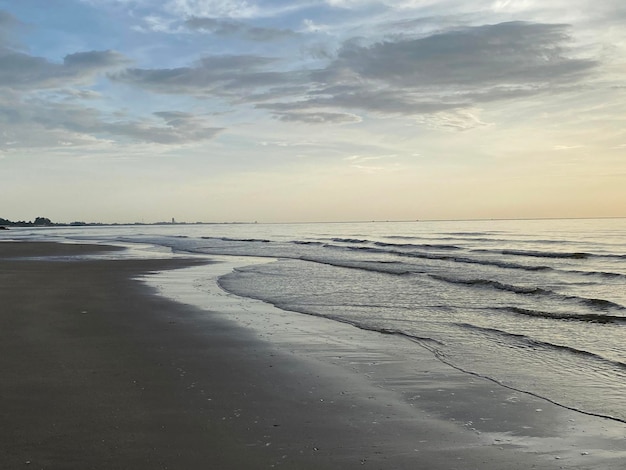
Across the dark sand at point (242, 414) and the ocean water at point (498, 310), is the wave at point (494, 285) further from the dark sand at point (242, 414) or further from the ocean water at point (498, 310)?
the dark sand at point (242, 414)

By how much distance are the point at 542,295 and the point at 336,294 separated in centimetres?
638

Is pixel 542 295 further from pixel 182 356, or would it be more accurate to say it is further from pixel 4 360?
pixel 4 360

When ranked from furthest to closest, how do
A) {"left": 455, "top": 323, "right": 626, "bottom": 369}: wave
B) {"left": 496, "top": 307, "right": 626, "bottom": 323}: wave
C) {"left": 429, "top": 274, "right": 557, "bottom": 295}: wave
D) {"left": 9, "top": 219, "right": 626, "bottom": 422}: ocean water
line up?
1. {"left": 429, "top": 274, "right": 557, "bottom": 295}: wave
2. {"left": 496, "top": 307, "right": 626, "bottom": 323}: wave
3. {"left": 455, "top": 323, "right": 626, "bottom": 369}: wave
4. {"left": 9, "top": 219, "right": 626, "bottom": 422}: ocean water

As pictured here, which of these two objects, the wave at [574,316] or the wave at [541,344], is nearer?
the wave at [541,344]

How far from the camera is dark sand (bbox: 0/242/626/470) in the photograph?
176 inches

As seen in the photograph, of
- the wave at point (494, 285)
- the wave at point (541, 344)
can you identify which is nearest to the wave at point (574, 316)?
the wave at point (541, 344)

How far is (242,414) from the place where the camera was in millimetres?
5523

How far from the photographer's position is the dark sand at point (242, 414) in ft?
14.7

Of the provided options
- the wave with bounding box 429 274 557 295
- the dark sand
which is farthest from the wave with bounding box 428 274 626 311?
the dark sand

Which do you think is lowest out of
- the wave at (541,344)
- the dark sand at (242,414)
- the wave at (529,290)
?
the wave at (529,290)

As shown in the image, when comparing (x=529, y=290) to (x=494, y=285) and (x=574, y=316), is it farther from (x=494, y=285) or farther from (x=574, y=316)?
(x=574, y=316)

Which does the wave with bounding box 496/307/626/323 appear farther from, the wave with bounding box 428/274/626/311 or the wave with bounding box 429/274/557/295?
the wave with bounding box 429/274/557/295

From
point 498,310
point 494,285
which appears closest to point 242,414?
point 498,310

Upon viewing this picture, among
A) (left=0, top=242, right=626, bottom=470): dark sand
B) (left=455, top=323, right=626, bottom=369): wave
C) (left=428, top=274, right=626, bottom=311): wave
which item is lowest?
(left=428, top=274, right=626, bottom=311): wave
